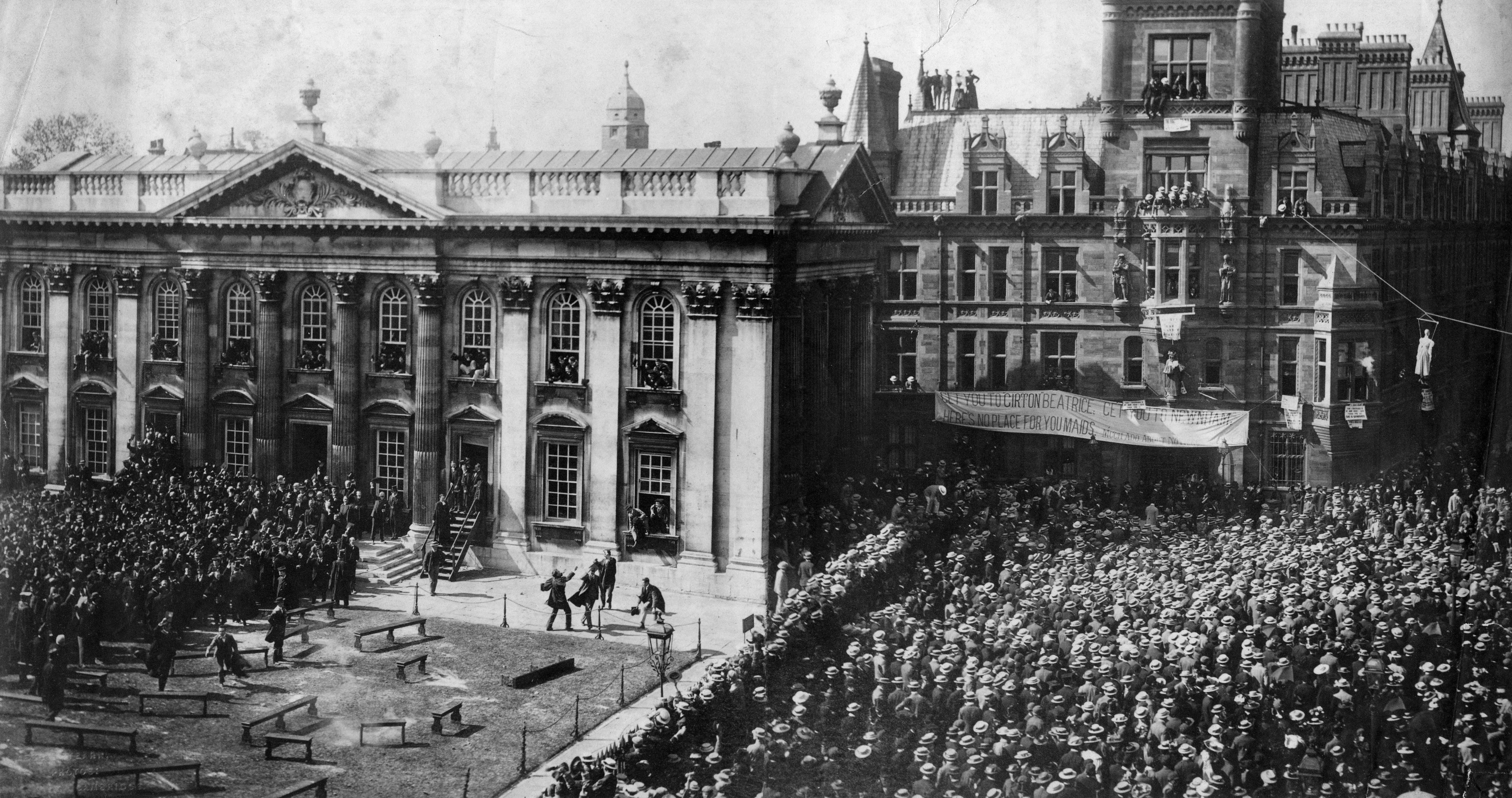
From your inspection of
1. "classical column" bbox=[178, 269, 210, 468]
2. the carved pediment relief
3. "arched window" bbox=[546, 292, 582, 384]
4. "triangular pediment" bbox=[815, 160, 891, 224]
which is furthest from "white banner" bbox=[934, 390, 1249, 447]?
"classical column" bbox=[178, 269, 210, 468]

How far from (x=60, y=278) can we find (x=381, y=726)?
783 centimetres

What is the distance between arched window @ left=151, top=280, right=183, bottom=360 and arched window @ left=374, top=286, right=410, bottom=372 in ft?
8.38

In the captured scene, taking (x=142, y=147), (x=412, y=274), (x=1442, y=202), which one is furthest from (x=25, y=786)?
(x=1442, y=202)

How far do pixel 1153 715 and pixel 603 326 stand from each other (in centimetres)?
978

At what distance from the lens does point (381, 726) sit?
14875 millimetres

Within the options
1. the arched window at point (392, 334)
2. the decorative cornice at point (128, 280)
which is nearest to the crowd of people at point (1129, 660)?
the arched window at point (392, 334)

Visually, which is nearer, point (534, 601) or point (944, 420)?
point (534, 601)

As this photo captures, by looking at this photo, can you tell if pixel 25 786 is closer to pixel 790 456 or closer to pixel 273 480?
pixel 273 480

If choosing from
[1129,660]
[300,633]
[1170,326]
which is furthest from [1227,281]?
[300,633]

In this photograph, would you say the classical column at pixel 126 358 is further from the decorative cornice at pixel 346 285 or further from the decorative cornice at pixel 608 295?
the decorative cornice at pixel 608 295

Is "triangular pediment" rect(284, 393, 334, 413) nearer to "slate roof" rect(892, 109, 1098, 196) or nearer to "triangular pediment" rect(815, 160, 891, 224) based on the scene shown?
"triangular pediment" rect(815, 160, 891, 224)

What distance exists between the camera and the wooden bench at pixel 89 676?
14.8 metres

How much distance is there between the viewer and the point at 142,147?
16375 millimetres

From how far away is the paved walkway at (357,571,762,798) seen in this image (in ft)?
60.4
